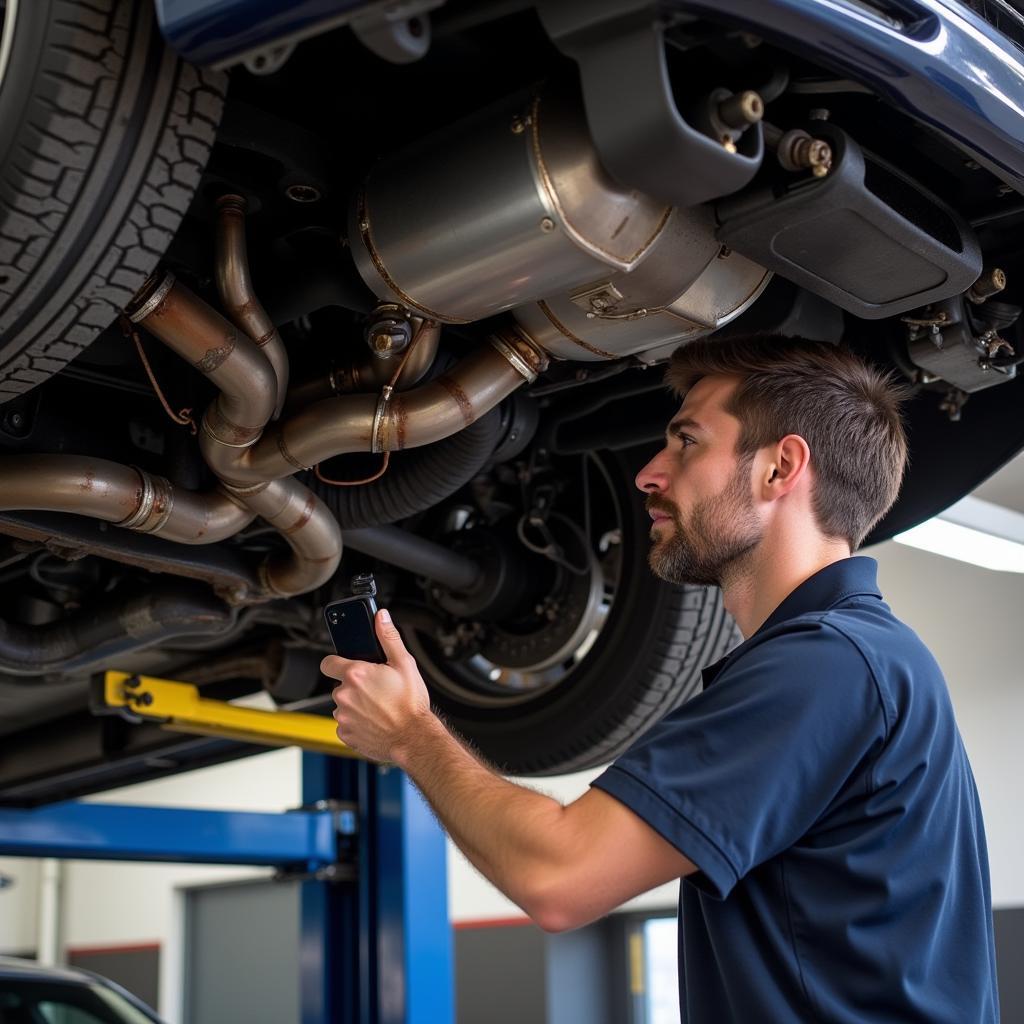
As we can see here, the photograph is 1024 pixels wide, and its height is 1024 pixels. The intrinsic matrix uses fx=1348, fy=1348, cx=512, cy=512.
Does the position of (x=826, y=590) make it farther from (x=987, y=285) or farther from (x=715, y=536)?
(x=987, y=285)

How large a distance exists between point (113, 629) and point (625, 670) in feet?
2.73

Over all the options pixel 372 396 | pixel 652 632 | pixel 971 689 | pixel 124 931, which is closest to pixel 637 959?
pixel 971 689

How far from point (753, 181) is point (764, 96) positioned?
11cm

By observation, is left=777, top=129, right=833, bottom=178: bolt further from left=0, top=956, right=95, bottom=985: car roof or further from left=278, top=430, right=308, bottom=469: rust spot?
left=0, top=956, right=95, bottom=985: car roof

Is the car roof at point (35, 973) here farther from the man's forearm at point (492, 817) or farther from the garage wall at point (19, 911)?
the garage wall at point (19, 911)

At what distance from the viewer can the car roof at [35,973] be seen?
11.6 ft

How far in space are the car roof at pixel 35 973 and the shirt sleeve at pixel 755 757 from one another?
2.97 metres

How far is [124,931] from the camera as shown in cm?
1122

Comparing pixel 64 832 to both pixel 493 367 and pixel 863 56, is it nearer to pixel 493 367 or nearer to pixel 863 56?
pixel 493 367

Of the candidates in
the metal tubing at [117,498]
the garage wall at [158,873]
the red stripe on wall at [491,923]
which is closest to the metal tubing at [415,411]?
the metal tubing at [117,498]

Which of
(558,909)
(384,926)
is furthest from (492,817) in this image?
(384,926)

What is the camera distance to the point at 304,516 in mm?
1785

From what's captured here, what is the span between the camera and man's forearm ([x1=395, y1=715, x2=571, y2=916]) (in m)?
1.08

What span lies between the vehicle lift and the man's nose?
2214mm
